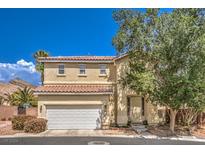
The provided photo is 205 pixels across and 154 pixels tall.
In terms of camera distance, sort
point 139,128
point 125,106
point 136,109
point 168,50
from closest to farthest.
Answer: point 168,50 → point 139,128 → point 125,106 → point 136,109

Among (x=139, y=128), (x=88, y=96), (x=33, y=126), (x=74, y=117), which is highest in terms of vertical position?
(x=88, y=96)

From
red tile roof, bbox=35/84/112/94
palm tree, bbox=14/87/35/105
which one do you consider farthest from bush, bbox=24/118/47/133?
palm tree, bbox=14/87/35/105

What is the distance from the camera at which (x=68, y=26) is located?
22344 mm

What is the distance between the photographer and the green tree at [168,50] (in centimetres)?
1625

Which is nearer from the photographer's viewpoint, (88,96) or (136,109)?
(88,96)

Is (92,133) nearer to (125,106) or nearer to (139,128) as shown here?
(139,128)

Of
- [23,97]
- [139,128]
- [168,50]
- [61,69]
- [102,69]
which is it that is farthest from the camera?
[23,97]

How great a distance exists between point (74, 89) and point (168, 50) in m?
8.30

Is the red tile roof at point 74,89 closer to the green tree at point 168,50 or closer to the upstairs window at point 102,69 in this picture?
the upstairs window at point 102,69

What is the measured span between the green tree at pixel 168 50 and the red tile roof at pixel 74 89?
12.3 ft

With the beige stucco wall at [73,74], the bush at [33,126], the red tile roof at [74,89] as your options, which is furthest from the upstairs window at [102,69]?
the bush at [33,126]

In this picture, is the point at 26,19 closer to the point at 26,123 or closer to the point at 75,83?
the point at 75,83

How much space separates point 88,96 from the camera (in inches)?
819

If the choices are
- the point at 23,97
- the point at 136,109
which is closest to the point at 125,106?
the point at 136,109
